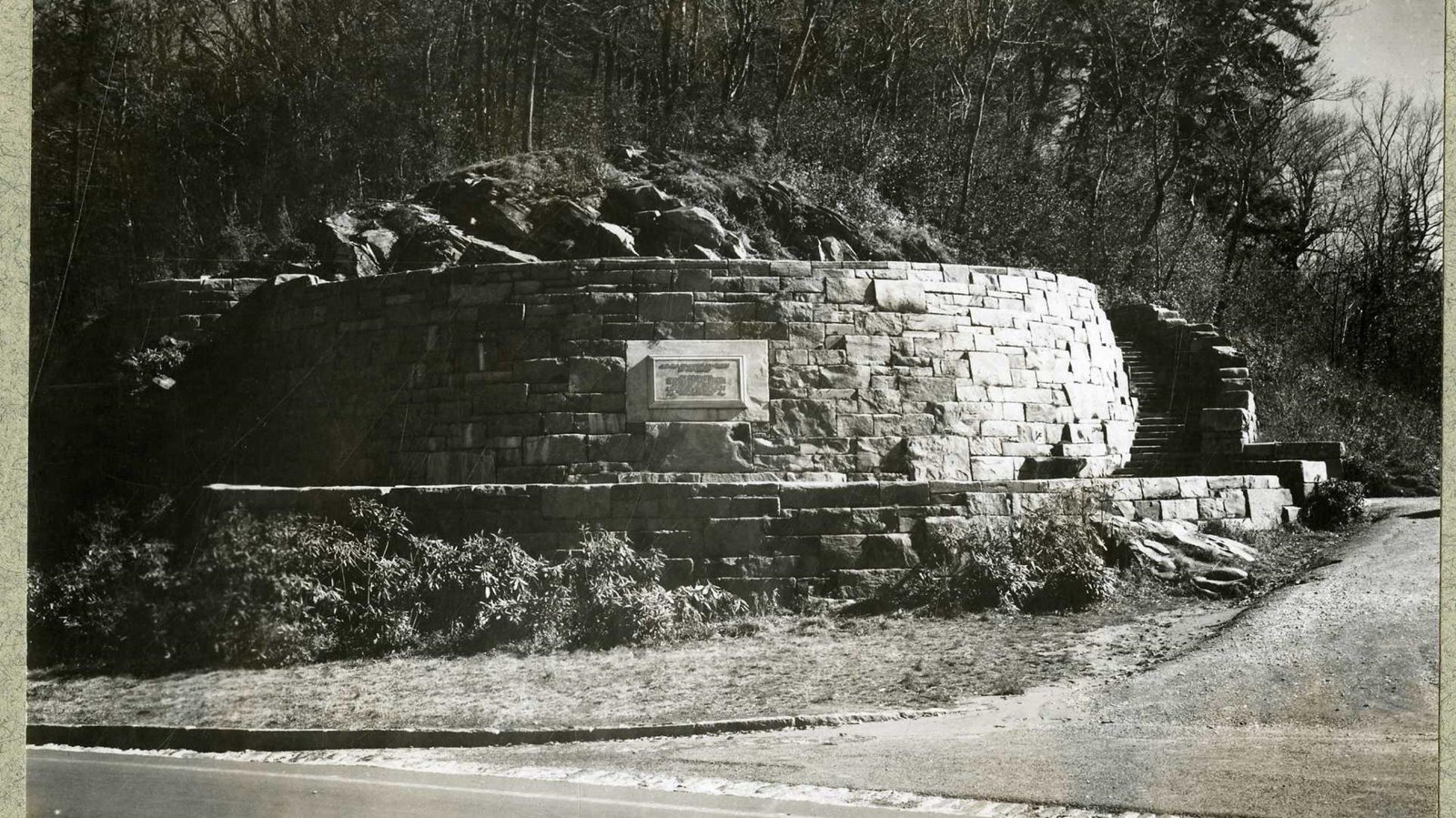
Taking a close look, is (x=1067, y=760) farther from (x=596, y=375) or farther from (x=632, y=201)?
(x=632, y=201)

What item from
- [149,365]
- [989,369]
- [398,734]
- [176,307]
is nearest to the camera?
[398,734]

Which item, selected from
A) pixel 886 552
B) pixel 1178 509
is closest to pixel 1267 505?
pixel 1178 509

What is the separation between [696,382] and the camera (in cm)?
1176

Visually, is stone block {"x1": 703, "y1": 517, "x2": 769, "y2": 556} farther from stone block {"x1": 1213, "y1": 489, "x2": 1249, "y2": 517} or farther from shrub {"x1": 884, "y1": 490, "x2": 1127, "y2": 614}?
→ stone block {"x1": 1213, "y1": 489, "x2": 1249, "y2": 517}

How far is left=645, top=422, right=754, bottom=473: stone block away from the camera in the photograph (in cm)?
1149

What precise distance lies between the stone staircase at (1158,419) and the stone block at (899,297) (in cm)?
349

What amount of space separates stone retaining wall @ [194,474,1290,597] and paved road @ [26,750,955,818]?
3115mm

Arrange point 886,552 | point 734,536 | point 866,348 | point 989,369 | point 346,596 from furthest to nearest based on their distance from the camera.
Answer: point 989,369, point 866,348, point 886,552, point 734,536, point 346,596

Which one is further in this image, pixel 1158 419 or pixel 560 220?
pixel 560 220

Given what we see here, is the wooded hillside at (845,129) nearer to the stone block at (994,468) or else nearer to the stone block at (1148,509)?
the stone block at (1148,509)

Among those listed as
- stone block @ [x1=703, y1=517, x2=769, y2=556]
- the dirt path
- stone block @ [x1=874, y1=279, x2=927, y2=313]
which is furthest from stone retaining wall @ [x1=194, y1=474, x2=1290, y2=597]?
stone block @ [x1=874, y1=279, x2=927, y2=313]

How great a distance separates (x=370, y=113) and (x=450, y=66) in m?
1.23

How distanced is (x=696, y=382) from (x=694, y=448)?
28.1 inches

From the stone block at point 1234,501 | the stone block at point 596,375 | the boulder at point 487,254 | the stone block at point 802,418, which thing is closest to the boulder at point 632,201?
the boulder at point 487,254
